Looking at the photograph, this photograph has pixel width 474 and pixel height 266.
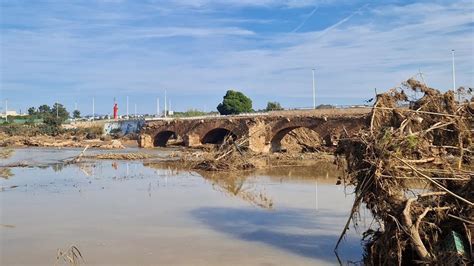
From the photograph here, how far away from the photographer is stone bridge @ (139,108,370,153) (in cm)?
3650

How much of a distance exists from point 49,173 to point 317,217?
1557cm

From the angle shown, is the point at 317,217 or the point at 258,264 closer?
the point at 258,264

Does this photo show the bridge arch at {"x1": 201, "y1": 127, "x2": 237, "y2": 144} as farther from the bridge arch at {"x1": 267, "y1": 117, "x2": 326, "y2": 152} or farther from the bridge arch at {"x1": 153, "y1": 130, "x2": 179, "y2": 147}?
the bridge arch at {"x1": 267, "y1": 117, "x2": 326, "y2": 152}

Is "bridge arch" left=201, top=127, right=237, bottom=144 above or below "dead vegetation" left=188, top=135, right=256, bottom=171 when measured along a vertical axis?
above

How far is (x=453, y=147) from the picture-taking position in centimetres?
861

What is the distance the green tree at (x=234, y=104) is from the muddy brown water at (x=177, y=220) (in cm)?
5809

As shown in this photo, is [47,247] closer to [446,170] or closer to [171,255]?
[171,255]

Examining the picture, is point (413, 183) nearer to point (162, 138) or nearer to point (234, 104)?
point (162, 138)

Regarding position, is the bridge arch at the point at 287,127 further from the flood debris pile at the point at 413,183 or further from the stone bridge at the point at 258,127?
the flood debris pile at the point at 413,183

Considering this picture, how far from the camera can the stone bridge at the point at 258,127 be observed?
3650cm

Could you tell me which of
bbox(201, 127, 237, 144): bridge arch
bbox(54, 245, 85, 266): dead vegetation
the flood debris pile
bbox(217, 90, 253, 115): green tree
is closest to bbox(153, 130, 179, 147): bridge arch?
bbox(201, 127, 237, 144): bridge arch

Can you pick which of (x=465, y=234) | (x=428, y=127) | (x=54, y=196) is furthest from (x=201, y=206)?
(x=465, y=234)

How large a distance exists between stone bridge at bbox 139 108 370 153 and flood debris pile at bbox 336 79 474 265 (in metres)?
18.5

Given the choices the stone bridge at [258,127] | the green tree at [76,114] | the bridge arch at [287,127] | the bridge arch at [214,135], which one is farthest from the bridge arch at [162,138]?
the green tree at [76,114]
